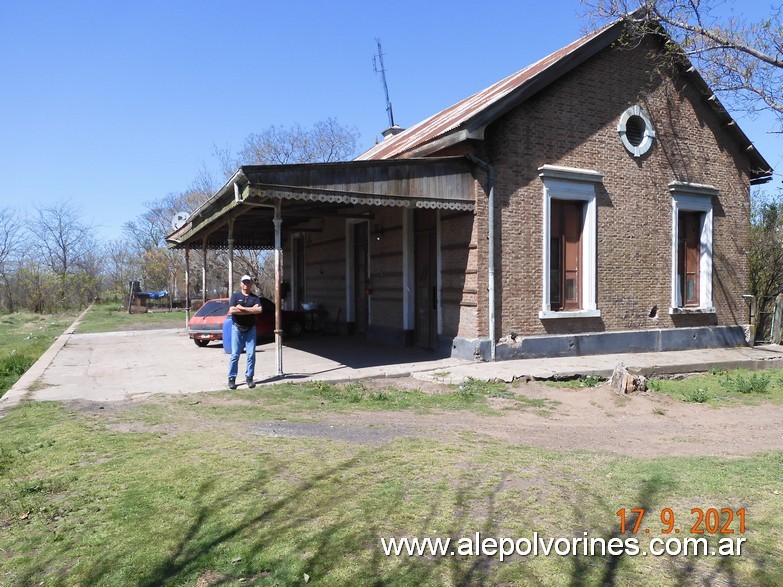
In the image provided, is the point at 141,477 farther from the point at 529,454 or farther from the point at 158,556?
the point at 529,454

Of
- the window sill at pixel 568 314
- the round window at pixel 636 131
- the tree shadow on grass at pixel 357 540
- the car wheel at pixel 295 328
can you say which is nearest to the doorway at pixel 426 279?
the window sill at pixel 568 314

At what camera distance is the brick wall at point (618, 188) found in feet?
41.4

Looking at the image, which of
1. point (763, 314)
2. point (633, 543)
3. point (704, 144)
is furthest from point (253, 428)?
point (763, 314)

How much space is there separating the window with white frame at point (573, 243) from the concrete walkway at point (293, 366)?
49.3 inches

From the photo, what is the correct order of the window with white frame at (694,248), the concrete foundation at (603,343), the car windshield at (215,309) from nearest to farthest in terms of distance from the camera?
the concrete foundation at (603,343) < the window with white frame at (694,248) < the car windshield at (215,309)

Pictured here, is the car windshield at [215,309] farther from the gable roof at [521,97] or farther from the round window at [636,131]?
the round window at [636,131]

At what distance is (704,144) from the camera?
15.6 m

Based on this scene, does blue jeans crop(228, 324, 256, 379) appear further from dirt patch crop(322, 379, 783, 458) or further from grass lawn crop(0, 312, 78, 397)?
grass lawn crop(0, 312, 78, 397)

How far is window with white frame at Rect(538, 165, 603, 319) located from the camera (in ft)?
43.6

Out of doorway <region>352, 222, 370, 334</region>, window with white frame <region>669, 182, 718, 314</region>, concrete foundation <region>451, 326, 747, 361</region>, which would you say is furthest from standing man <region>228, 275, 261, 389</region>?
window with white frame <region>669, 182, 718, 314</region>

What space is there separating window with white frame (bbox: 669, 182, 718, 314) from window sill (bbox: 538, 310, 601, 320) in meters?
2.95

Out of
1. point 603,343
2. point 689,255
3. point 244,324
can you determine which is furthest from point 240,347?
point 689,255

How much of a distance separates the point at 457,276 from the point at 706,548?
907 cm

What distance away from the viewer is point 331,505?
4508 mm
